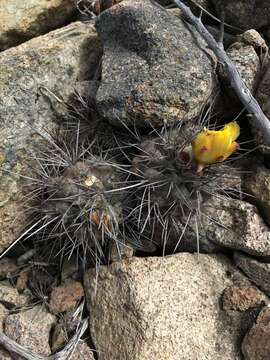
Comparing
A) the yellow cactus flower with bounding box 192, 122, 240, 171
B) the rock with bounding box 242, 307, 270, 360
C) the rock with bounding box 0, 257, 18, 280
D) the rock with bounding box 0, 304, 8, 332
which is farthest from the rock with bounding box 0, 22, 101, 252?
the rock with bounding box 242, 307, 270, 360

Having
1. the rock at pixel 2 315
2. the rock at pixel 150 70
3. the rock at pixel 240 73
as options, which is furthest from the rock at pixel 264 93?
the rock at pixel 2 315

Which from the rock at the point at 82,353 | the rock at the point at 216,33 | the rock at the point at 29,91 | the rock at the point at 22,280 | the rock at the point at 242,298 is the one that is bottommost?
the rock at the point at 82,353

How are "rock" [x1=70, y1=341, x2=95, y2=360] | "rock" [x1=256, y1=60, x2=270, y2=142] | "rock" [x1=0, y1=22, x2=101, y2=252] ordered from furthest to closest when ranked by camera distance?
"rock" [x1=0, y1=22, x2=101, y2=252] → "rock" [x1=256, y1=60, x2=270, y2=142] → "rock" [x1=70, y1=341, x2=95, y2=360]

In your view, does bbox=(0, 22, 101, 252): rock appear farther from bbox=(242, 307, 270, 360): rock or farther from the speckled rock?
bbox=(242, 307, 270, 360): rock

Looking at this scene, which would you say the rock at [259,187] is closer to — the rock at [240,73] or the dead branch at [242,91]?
the dead branch at [242,91]

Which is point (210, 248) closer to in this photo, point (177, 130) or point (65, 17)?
point (177, 130)
